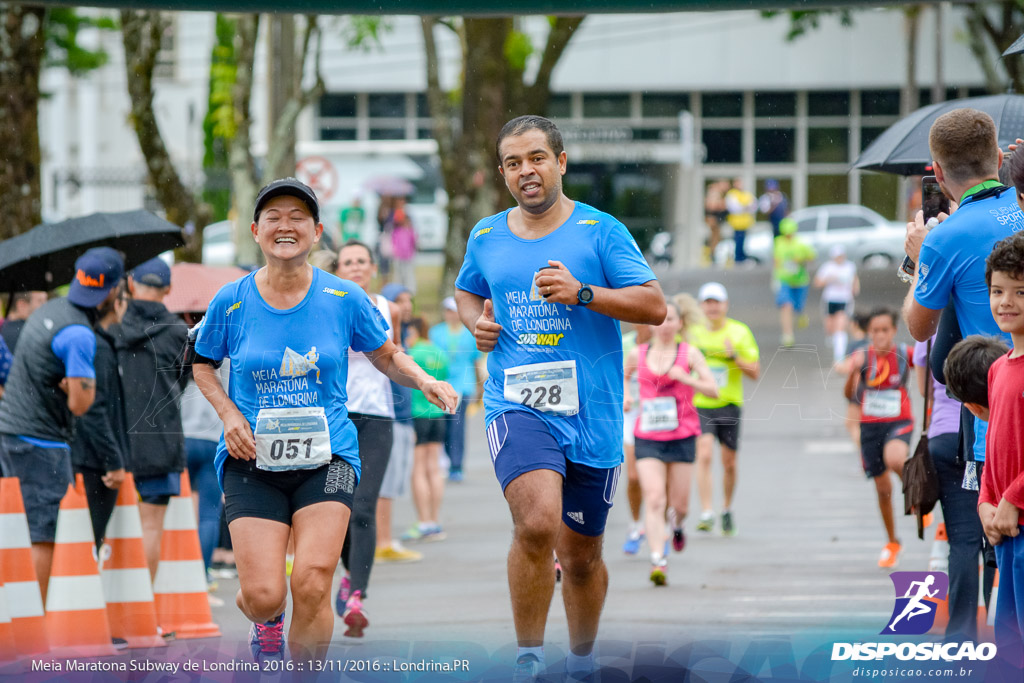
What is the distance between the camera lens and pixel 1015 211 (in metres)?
4.95

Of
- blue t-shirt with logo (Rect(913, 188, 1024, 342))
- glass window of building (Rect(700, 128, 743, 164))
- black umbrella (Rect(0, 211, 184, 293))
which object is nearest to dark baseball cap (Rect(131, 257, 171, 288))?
black umbrella (Rect(0, 211, 184, 293))

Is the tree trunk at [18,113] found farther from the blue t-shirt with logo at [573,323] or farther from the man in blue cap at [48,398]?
the blue t-shirt with logo at [573,323]

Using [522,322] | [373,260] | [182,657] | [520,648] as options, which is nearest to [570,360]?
[522,322]

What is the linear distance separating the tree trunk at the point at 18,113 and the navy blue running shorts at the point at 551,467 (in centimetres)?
718

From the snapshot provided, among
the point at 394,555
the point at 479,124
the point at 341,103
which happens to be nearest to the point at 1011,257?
the point at 479,124

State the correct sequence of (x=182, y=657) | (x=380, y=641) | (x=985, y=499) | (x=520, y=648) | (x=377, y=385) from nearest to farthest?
(x=985, y=499) → (x=520, y=648) → (x=182, y=657) → (x=380, y=641) → (x=377, y=385)

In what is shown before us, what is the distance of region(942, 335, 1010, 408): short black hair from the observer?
4641 mm

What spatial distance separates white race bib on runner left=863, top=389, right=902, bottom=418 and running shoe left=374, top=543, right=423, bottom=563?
146 inches

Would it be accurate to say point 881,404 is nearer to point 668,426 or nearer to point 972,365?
point 668,426

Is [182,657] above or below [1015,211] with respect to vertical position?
below

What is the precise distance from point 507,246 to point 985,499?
1.88m

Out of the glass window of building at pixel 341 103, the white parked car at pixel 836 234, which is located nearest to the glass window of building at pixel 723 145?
the white parked car at pixel 836 234

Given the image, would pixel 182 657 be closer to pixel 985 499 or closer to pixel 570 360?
pixel 570 360

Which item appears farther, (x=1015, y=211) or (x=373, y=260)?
(x=373, y=260)
